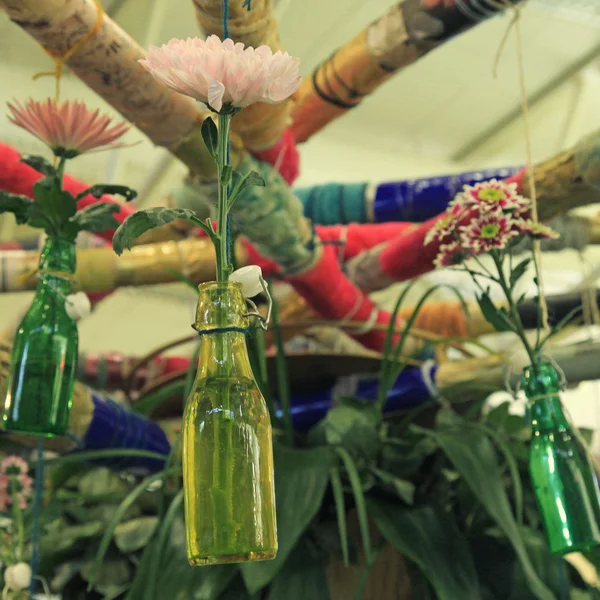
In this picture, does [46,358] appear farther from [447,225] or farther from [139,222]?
[447,225]

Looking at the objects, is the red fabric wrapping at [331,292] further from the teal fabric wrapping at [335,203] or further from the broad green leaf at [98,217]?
the broad green leaf at [98,217]

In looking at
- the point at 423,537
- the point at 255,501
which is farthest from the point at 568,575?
the point at 255,501

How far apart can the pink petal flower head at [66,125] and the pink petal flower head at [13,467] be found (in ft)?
1.55

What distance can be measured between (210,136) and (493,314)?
0.33 meters

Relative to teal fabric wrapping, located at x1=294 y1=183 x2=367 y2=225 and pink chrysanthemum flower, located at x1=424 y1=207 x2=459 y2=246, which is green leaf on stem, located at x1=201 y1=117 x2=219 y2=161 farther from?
teal fabric wrapping, located at x1=294 y1=183 x2=367 y2=225

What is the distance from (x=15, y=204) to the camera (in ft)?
2.16

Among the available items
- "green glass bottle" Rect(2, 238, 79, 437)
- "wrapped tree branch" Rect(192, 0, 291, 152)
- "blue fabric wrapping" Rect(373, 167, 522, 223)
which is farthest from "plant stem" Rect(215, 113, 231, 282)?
"blue fabric wrapping" Rect(373, 167, 522, 223)

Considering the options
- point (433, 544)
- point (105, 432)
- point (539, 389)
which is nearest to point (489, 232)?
point (539, 389)

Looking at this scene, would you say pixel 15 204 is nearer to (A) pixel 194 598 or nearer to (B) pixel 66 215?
(B) pixel 66 215

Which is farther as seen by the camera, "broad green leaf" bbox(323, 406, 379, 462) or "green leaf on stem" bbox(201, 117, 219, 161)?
"broad green leaf" bbox(323, 406, 379, 462)

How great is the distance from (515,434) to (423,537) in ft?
0.94

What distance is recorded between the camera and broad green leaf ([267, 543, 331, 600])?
78 cm

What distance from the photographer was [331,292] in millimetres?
1130

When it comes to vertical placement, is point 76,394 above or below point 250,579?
above
